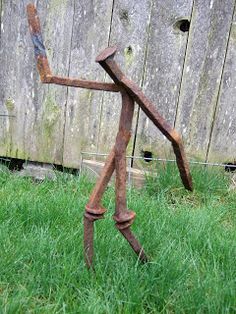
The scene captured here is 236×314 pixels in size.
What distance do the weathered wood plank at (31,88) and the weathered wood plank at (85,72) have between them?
59mm

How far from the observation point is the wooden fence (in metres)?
3.13

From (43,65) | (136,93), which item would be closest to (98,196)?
(136,93)

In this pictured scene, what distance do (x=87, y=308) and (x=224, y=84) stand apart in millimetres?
1987

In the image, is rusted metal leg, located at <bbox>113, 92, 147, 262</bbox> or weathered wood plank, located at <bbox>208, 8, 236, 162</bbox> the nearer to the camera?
rusted metal leg, located at <bbox>113, 92, 147, 262</bbox>

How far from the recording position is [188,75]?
3203 mm

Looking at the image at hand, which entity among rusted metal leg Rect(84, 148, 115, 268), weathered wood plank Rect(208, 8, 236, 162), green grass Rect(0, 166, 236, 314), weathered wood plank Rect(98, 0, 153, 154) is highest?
weathered wood plank Rect(98, 0, 153, 154)

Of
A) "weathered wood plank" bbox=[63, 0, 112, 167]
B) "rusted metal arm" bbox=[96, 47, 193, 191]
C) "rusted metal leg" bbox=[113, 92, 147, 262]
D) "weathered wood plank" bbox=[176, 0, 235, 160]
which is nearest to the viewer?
"rusted metal arm" bbox=[96, 47, 193, 191]

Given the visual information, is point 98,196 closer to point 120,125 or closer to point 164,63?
point 120,125

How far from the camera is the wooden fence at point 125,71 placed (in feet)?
10.3

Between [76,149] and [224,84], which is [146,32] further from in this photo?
[76,149]

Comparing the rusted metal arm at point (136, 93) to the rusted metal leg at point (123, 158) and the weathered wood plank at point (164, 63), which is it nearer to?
the rusted metal leg at point (123, 158)

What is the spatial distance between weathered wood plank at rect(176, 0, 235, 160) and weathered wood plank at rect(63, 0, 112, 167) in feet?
1.93

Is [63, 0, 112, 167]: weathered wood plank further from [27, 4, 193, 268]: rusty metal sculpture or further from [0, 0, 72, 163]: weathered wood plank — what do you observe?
[27, 4, 193, 268]: rusty metal sculpture

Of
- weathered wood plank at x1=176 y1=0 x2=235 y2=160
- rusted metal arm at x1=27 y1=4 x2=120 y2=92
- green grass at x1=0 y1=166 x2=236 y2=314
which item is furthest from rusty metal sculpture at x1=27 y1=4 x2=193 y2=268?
weathered wood plank at x1=176 y1=0 x2=235 y2=160
